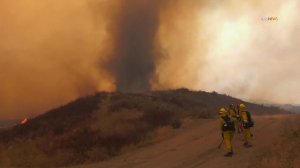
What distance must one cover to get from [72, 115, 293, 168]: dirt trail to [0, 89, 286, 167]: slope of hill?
6.41 feet

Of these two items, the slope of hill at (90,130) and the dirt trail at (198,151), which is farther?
the slope of hill at (90,130)

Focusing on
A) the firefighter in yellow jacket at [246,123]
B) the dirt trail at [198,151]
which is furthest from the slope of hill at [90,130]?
the firefighter in yellow jacket at [246,123]

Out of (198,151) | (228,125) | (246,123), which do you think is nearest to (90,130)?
(198,151)

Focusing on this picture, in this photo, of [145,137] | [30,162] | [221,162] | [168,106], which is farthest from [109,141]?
[168,106]

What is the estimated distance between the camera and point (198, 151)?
2120 centimetres

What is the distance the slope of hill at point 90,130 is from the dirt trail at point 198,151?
6.41 feet

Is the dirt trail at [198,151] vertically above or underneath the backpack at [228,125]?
underneath

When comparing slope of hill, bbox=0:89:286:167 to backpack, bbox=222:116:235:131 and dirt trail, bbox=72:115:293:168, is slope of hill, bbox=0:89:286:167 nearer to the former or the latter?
dirt trail, bbox=72:115:293:168

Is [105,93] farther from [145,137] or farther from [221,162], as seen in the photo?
[221,162]

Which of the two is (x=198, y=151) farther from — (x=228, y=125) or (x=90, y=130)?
(x=90, y=130)

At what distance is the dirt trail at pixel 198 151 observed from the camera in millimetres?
18188

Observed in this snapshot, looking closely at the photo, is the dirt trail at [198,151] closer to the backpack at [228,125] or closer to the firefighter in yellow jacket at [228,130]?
the firefighter in yellow jacket at [228,130]

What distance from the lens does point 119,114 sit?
1352 inches

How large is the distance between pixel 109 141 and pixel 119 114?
308 inches
